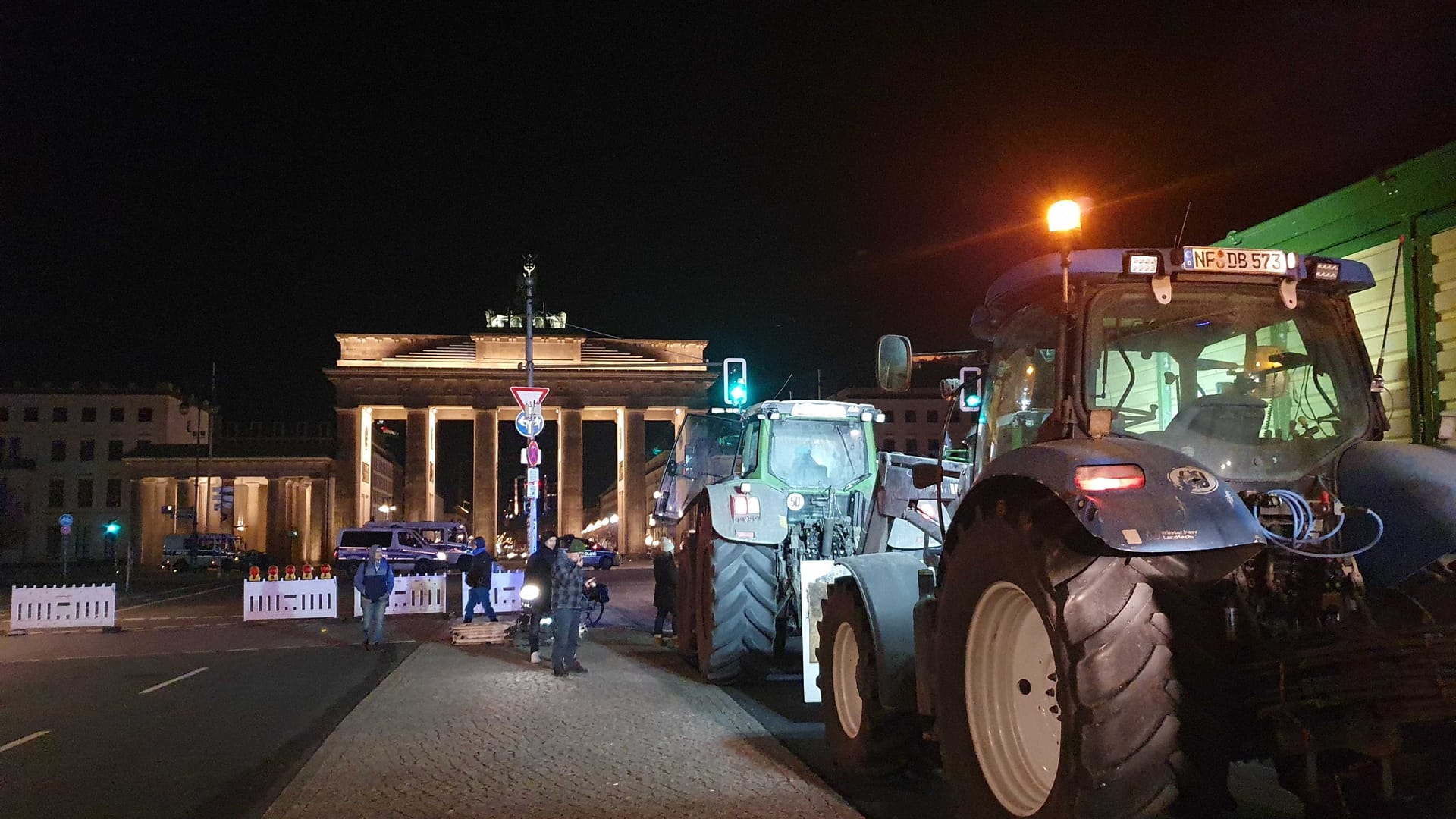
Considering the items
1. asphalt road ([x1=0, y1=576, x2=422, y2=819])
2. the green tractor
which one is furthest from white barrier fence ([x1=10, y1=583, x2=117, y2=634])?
the green tractor

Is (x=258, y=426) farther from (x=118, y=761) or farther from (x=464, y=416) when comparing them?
(x=118, y=761)

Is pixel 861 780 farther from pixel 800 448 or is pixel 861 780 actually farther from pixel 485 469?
pixel 485 469

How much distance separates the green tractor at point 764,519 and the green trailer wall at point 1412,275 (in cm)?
423

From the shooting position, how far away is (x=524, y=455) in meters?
19.8

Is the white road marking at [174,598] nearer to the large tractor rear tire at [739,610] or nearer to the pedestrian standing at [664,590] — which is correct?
the pedestrian standing at [664,590]

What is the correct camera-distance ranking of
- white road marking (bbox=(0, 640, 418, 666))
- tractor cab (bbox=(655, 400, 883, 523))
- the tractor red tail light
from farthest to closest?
white road marking (bbox=(0, 640, 418, 666)), tractor cab (bbox=(655, 400, 883, 523)), the tractor red tail light

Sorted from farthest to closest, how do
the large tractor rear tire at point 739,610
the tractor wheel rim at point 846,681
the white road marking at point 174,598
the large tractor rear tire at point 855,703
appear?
the white road marking at point 174,598, the large tractor rear tire at point 739,610, the tractor wheel rim at point 846,681, the large tractor rear tire at point 855,703

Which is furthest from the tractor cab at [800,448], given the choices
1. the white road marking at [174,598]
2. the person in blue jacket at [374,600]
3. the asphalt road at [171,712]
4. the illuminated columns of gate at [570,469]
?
the illuminated columns of gate at [570,469]

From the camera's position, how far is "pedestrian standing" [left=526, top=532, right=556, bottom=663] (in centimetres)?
1309

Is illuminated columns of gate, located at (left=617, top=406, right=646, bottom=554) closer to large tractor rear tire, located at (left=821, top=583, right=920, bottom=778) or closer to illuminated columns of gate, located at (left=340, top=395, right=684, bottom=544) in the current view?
illuminated columns of gate, located at (left=340, top=395, right=684, bottom=544)

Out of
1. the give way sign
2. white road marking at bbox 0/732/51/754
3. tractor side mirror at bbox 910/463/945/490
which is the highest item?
the give way sign

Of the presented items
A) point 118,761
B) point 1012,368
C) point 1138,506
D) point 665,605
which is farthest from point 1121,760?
point 665,605

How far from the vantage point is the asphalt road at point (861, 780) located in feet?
18.9

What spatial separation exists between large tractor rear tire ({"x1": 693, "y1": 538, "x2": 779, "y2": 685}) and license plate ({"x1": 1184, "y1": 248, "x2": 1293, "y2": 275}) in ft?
22.8
